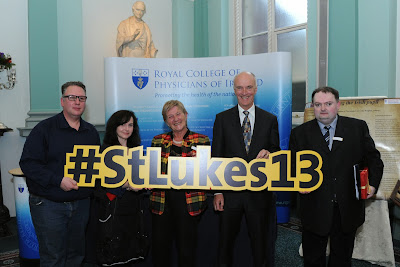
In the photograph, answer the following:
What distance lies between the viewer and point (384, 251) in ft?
9.76

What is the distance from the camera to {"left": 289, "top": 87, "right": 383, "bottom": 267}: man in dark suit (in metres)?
1.96

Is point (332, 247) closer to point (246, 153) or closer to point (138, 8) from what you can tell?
point (246, 153)

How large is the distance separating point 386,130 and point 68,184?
2649 mm

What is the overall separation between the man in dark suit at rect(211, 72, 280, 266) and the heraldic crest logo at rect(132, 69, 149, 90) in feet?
6.70

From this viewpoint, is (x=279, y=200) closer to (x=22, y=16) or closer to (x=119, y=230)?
(x=119, y=230)

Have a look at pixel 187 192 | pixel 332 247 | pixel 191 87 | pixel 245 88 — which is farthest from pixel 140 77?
pixel 332 247

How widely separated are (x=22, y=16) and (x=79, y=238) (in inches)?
147

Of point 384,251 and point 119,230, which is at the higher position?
point 119,230

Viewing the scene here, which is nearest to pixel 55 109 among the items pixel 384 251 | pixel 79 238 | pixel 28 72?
pixel 28 72

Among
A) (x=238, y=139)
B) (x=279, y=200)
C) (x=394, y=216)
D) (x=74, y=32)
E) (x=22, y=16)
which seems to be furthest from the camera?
(x=74, y=32)

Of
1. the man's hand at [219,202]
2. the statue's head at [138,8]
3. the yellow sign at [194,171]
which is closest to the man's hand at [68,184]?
the yellow sign at [194,171]

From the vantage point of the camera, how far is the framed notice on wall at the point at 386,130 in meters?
2.88

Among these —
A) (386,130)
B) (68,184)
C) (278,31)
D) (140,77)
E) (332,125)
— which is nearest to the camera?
(68,184)

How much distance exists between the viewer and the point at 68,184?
1870 millimetres
